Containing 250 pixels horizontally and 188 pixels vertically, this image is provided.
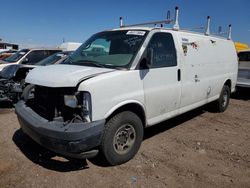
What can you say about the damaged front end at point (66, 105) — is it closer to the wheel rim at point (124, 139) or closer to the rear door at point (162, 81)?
the wheel rim at point (124, 139)

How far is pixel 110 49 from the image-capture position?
13.7ft

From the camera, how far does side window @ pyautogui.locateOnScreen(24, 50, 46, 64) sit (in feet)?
30.0

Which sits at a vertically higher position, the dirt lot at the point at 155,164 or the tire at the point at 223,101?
the tire at the point at 223,101

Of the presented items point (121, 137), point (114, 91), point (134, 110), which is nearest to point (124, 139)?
point (121, 137)

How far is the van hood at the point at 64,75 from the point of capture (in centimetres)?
310

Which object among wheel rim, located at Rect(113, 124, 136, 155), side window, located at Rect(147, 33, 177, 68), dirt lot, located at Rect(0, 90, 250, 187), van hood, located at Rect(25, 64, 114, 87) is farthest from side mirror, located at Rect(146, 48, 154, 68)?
dirt lot, located at Rect(0, 90, 250, 187)

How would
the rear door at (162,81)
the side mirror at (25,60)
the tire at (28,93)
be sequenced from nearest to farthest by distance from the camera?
the rear door at (162,81) < the tire at (28,93) < the side mirror at (25,60)

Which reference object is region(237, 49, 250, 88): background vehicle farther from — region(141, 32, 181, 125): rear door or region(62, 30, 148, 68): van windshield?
region(62, 30, 148, 68): van windshield

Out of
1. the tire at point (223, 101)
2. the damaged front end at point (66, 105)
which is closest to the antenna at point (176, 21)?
the damaged front end at point (66, 105)

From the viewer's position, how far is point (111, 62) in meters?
3.75

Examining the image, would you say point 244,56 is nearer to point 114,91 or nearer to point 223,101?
point 223,101

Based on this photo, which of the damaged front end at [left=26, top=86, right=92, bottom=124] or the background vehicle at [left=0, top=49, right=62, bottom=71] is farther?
the background vehicle at [left=0, top=49, right=62, bottom=71]

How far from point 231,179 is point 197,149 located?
100cm

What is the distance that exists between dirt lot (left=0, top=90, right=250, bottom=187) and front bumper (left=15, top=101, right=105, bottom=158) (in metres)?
0.49
